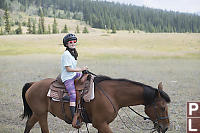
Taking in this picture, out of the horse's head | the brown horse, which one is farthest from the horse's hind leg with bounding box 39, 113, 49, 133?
the horse's head

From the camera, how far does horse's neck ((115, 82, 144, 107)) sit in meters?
3.43

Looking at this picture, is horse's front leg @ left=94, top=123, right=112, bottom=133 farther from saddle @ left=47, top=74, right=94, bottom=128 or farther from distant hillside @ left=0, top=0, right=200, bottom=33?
distant hillside @ left=0, top=0, right=200, bottom=33

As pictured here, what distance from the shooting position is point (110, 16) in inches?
2756

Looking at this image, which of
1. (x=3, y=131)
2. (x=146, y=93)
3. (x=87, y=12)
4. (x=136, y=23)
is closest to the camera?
(x=146, y=93)

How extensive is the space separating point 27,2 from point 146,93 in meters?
92.6

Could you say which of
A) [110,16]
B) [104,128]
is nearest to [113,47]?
[104,128]

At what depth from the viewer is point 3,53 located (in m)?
24.2

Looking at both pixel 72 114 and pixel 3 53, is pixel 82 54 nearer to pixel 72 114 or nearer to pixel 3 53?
pixel 3 53

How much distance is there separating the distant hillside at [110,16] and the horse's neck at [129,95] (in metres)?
58.9

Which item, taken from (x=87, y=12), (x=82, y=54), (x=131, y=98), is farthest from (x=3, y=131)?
(x=87, y=12)

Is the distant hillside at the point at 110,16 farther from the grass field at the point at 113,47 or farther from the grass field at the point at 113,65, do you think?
the grass field at the point at 113,65

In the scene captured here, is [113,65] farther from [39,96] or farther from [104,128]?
[104,128]

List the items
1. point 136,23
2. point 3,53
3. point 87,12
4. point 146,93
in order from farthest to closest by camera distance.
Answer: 1. point 136,23
2. point 87,12
3. point 3,53
4. point 146,93

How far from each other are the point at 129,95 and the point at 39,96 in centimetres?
157
